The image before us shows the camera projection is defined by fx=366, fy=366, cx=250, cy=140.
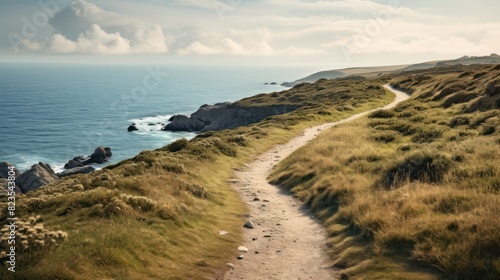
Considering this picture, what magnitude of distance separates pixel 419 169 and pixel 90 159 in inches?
2922

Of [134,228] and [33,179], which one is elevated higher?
[134,228]

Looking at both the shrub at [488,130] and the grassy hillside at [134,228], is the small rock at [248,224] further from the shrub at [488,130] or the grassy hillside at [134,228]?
the shrub at [488,130]

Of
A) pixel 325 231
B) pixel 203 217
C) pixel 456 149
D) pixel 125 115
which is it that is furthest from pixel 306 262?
pixel 125 115

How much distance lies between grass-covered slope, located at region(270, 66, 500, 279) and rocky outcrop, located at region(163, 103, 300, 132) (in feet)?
241

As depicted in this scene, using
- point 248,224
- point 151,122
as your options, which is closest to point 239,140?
point 248,224

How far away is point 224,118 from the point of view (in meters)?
115

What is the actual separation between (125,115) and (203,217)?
14577 centimetres

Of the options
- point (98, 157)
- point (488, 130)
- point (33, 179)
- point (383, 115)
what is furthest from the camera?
point (98, 157)

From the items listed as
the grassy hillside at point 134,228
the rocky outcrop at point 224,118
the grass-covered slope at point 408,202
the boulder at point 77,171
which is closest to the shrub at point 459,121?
the grass-covered slope at point 408,202

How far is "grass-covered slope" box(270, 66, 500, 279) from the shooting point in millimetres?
8859

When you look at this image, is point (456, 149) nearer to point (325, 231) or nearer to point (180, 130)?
point (325, 231)

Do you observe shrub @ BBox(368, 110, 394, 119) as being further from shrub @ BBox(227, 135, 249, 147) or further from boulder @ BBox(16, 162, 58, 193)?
boulder @ BBox(16, 162, 58, 193)

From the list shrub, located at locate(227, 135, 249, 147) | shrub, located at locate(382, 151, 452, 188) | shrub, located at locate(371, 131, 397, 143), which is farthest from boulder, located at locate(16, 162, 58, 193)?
shrub, located at locate(382, 151, 452, 188)

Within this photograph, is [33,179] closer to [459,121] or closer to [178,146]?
[178,146]
